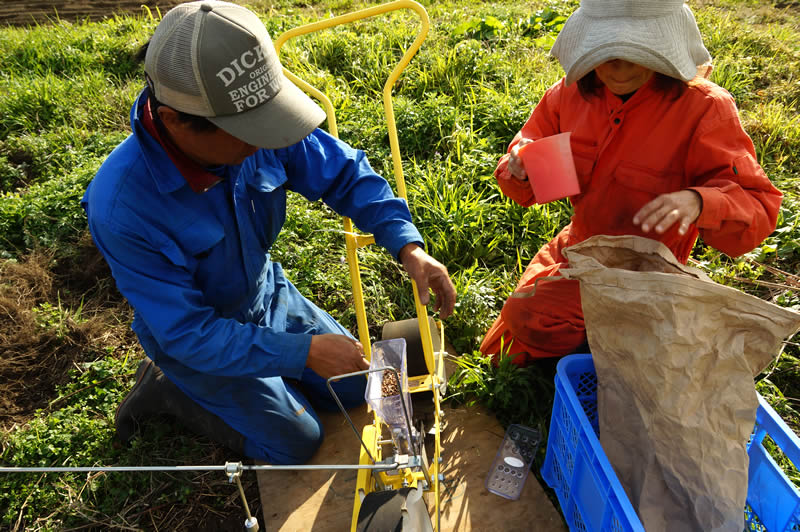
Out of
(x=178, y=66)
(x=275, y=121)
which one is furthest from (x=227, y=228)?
(x=178, y=66)

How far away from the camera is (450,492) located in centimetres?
225

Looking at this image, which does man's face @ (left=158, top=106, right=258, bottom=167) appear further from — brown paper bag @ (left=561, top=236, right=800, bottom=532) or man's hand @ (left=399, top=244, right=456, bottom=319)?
brown paper bag @ (left=561, top=236, right=800, bottom=532)

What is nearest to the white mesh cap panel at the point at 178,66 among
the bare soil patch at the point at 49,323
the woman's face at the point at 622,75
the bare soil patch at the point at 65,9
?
the woman's face at the point at 622,75

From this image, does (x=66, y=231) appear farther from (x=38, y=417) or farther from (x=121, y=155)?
(x=121, y=155)

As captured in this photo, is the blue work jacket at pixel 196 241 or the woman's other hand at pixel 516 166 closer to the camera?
the blue work jacket at pixel 196 241

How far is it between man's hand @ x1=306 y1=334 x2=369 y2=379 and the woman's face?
1.24 metres

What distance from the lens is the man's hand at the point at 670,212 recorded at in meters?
1.67

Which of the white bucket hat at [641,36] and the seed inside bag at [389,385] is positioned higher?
the white bucket hat at [641,36]

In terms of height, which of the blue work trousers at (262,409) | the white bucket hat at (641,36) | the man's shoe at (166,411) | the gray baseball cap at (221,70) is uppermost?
the white bucket hat at (641,36)

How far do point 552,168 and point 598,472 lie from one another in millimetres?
959

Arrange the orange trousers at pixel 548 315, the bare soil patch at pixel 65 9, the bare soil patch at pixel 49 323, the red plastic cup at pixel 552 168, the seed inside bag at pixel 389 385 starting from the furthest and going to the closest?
the bare soil patch at pixel 65 9, the bare soil patch at pixel 49 323, the orange trousers at pixel 548 315, the seed inside bag at pixel 389 385, the red plastic cup at pixel 552 168

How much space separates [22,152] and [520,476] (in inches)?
172

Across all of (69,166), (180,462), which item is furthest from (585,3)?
(69,166)

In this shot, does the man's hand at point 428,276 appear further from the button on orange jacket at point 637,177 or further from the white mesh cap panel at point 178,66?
the white mesh cap panel at point 178,66
